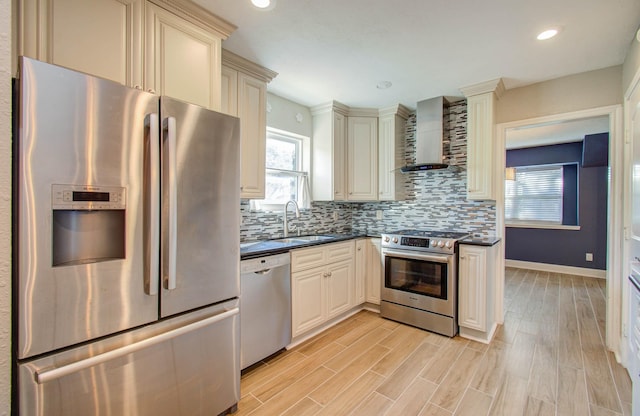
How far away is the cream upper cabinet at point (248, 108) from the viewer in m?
2.34

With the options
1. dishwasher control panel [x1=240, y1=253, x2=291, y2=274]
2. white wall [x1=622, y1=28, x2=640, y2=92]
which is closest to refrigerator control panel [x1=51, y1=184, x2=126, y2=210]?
dishwasher control panel [x1=240, y1=253, x2=291, y2=274]

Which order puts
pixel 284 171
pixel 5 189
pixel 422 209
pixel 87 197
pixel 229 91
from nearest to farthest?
pixel 5 189, pixel 87 197, pixel 229 91, pixel 284 171, pixel 422 209

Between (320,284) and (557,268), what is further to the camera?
(557,268)

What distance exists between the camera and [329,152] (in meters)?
3.46

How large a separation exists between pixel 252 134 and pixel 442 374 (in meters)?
2.36

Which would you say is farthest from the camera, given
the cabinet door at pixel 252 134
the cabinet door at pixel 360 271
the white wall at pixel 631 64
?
the cabinet door at pixel 360 271

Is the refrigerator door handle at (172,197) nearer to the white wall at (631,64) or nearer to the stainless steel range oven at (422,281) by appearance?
the stainless steel range oven at (422,281)

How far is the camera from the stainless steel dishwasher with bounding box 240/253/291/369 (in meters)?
2.13

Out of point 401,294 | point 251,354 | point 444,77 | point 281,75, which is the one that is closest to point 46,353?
point 251,354

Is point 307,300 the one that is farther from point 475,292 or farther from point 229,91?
point 229,91

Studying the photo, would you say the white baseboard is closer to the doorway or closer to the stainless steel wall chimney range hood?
the doorway

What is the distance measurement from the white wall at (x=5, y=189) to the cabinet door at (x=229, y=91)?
154 cm

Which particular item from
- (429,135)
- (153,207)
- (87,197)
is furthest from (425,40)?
(87,197)

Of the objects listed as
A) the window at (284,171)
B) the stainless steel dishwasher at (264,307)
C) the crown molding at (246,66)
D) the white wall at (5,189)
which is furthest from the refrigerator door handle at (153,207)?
the window at (284,171)
